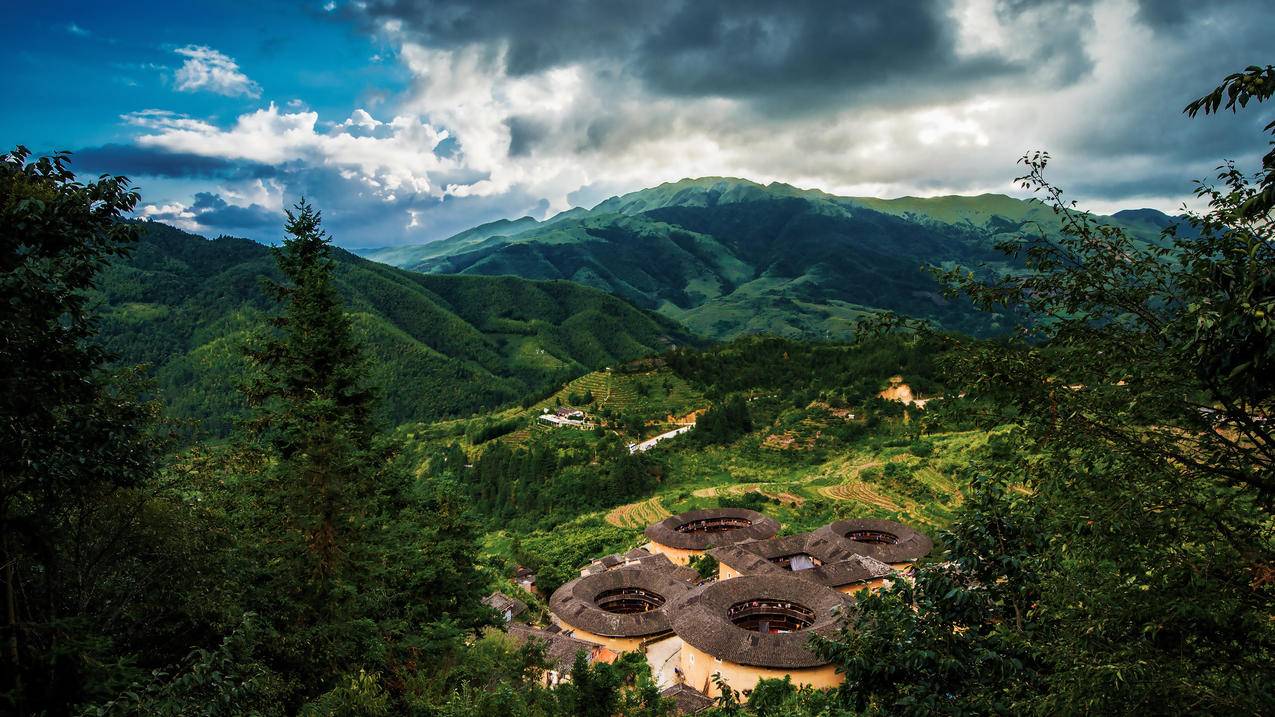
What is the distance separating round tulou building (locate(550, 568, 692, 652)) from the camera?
3097 centimetres

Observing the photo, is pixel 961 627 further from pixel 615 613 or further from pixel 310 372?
pixel 615 613

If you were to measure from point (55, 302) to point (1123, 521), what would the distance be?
12.7 metres

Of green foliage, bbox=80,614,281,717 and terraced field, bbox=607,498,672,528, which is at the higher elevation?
green foliage, bbox=80,614,281,717

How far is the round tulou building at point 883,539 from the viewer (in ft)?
125

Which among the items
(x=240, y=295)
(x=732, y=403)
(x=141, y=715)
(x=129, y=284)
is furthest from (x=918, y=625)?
(x=129, y=284)

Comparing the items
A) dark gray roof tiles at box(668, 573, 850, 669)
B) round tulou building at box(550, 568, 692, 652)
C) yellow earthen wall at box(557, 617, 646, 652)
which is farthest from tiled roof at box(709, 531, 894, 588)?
yellow earthen wall at box(557, 617, 646, 652)

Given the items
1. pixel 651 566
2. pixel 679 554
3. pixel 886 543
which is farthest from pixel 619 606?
pixel 886 543

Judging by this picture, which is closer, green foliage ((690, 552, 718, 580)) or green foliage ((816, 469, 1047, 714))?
green foliage ((816, 469, 1047, 714))

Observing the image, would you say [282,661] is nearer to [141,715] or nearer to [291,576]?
[291,576]

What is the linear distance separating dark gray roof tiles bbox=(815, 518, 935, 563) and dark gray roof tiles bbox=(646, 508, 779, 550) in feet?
13.8

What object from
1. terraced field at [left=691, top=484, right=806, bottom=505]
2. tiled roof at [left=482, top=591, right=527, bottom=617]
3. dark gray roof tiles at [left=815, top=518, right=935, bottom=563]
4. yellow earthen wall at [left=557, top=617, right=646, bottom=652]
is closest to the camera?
yellow earthen wall at [left=557, top=617, right=646, bottom=652]

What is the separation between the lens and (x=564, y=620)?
32.3m

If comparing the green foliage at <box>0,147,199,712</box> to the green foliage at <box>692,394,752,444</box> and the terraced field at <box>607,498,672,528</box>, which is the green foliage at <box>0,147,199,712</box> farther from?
the green foliage at <box>692,394,752,444</box>

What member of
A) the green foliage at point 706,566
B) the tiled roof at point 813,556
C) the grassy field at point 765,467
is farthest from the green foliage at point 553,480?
the tiled roof at point 813,556
